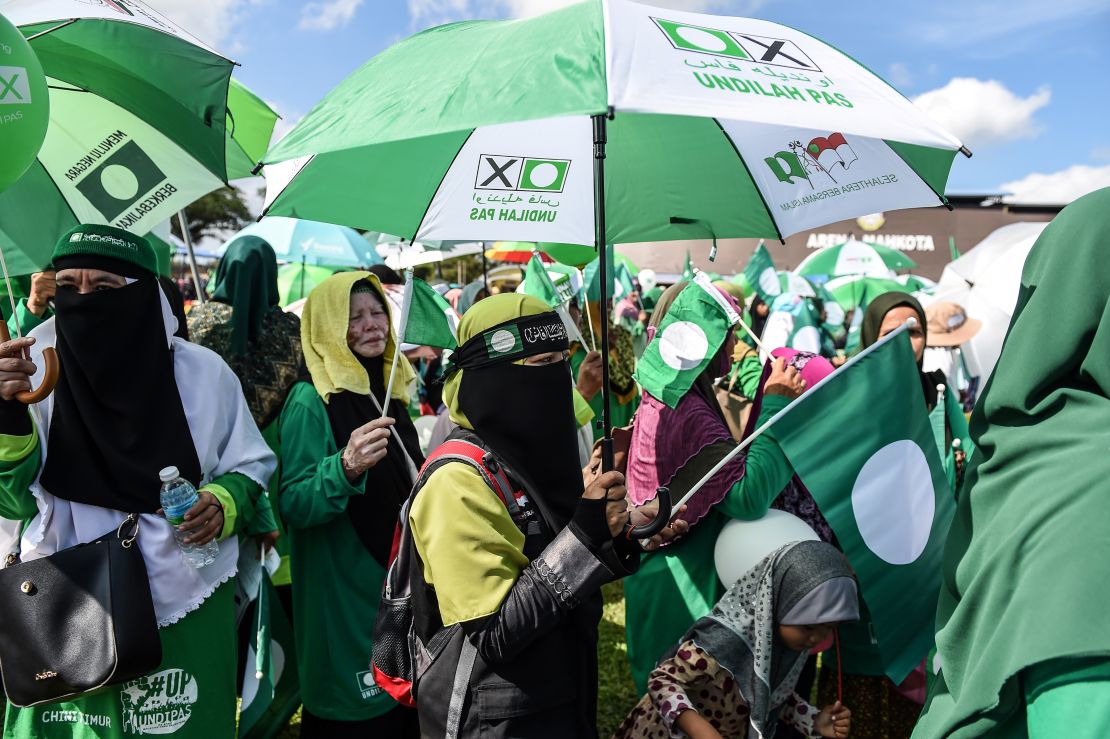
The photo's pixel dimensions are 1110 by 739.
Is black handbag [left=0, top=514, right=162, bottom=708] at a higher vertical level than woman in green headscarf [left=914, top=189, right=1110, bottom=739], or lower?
lower

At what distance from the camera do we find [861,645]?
3.13m

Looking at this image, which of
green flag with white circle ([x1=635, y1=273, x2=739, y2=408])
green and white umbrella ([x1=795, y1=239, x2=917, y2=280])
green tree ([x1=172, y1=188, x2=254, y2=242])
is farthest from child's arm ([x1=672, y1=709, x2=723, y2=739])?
green tree ([x1=172, y1=188, x2=254, y2=242])

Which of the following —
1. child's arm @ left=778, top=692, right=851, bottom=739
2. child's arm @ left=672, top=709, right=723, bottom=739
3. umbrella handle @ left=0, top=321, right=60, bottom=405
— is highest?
umbrella handle @ left=0, top=321, right=60, bottom=405

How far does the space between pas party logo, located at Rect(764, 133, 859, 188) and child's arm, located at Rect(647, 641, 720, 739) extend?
181cm

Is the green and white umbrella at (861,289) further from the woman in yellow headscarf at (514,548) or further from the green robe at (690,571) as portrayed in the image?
the woman in yellow headscarf at (514,548)

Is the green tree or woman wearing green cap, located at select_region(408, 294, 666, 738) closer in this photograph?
woman wearing green cap, located at select_region(408, 294, 666, 738)

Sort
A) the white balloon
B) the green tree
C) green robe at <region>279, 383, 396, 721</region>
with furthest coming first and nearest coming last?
the green tree → green robe at <region>279, 383, 396, 721</region> → the white balloon

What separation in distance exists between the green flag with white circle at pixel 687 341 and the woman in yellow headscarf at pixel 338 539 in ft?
3.47

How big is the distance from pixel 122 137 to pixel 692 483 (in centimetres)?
245

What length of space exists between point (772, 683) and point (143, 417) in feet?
7.39

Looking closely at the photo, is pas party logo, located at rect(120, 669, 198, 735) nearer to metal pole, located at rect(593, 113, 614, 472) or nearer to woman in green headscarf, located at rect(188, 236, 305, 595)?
woman in green headscarf, located at rect(188, 236, 305, 595)

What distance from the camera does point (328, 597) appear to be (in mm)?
3070

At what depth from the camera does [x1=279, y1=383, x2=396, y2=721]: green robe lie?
3.03 meters

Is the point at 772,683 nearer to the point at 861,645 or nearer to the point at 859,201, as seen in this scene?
the point at 861,645
